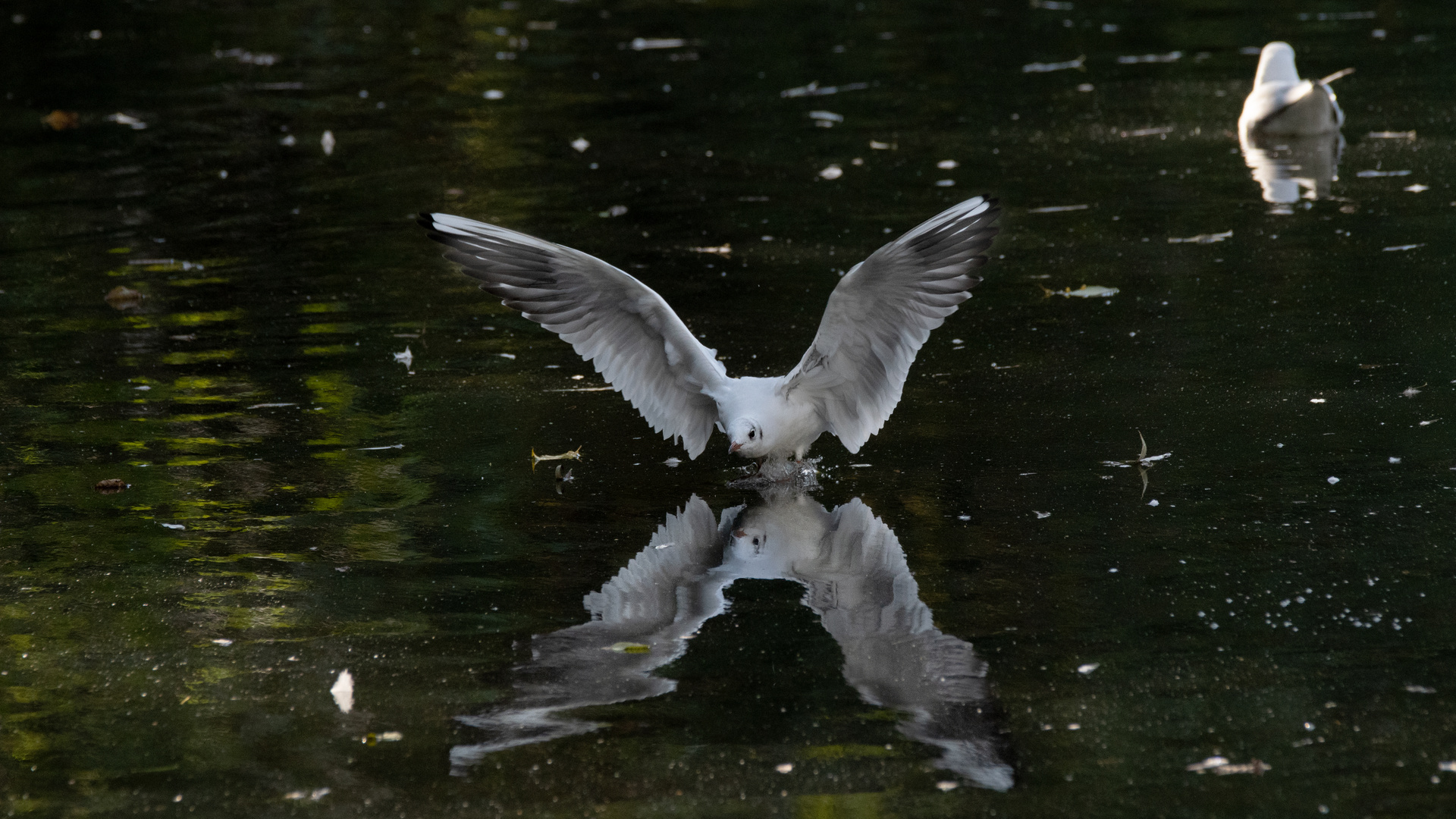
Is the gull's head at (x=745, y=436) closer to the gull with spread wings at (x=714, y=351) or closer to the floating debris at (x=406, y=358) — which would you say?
the gull with spread wings at (x=714, y=351)

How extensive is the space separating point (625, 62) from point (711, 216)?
6.25m

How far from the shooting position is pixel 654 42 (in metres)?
17.4

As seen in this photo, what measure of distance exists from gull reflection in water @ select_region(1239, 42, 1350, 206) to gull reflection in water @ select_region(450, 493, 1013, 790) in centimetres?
617

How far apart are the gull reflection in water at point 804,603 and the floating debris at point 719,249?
3676 millimetres

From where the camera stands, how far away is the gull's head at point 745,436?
19.7ft

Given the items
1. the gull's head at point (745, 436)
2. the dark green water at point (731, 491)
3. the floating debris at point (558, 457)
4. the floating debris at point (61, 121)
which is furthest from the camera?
the floating debris at point (61, 121)

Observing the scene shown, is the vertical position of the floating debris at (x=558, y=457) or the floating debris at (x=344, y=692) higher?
the floating debris at (x=344, y=692)

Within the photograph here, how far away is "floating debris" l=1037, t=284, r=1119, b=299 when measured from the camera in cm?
835

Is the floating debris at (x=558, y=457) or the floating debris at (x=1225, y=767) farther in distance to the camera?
the floating debris at (x=558, y=457)

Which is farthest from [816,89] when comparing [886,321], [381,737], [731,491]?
[381,737]

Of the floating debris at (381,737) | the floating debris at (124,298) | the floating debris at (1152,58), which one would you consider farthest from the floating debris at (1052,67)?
the floating debris at (381,737)

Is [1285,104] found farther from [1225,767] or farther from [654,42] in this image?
[1225,767]

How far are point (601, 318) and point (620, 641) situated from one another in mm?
2108

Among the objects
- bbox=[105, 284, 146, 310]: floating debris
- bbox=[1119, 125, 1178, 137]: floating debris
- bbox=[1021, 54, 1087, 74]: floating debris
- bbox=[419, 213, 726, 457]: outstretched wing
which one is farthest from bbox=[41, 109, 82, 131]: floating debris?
bbox=[419, 213, 726, 457]: outstretched wing
